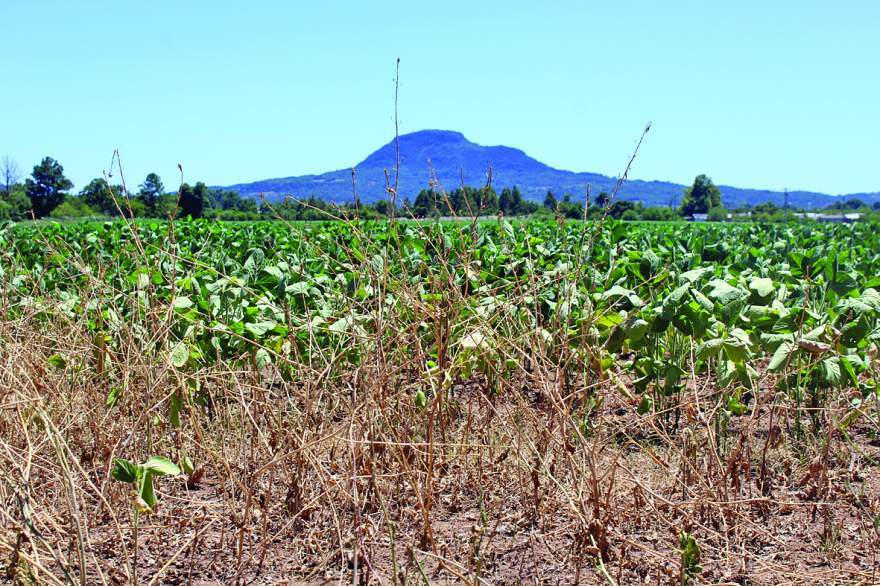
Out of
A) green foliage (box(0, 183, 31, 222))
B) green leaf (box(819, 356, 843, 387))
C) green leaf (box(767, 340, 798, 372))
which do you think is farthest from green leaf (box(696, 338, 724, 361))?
green foliage (box(0, 183, 31, 222))

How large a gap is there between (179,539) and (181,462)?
66 centimetres

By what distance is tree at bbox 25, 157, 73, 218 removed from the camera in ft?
247

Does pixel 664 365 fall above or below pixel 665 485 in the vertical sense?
above

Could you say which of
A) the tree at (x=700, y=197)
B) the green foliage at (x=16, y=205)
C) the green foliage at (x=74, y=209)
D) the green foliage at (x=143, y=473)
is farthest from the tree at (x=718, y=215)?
the green foliage at (x=143, y=473)

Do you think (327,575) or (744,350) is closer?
(327,575)

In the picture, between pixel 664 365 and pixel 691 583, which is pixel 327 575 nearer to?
pixel 691 583

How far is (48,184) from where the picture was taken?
81688mm

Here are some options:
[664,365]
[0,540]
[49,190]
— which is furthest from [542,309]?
[49,190]

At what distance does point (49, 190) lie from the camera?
78.4 meters

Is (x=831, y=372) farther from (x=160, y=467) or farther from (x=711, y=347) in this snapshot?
(x=160, y=467)

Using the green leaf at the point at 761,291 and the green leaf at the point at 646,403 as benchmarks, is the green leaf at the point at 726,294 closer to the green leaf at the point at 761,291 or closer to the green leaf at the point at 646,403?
the green leaf at the point at 761,291

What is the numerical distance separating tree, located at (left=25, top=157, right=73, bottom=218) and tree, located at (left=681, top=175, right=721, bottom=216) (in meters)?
85.4

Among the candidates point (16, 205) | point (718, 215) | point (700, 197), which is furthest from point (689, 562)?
point (700, 197)

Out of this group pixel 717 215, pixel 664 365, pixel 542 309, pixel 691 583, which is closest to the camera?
pixel 691 583
